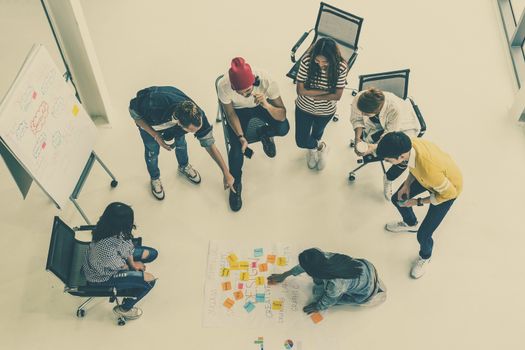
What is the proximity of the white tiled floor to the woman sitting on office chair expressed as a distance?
281 mm

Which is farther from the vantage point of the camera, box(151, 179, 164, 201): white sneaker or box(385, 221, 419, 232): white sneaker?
box(151, 179, 164, 201): white sneaker

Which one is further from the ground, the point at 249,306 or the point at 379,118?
the point at 379,118

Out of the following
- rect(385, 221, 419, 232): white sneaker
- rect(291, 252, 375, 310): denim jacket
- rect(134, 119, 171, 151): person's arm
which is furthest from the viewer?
rect(385, 221, 419, 232): white sneaker

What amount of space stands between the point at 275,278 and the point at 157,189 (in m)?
1.29

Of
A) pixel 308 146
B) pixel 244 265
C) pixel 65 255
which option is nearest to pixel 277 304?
pixel 244 265

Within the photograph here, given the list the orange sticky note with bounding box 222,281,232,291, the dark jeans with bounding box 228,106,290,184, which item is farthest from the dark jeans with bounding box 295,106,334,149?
the orange sticky note with bounding box 222,281,232,291

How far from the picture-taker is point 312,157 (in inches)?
182

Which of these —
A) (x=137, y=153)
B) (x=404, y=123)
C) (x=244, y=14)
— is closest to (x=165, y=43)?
(x=244, y=14)

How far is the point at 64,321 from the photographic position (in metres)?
3.92

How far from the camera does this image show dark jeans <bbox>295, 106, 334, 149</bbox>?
4230 millimetres

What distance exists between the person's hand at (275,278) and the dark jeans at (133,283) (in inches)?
35.2

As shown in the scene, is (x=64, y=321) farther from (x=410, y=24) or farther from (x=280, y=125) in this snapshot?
(x=410, y=24)

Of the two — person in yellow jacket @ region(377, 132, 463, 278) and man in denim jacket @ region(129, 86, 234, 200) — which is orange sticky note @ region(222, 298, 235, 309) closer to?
man in denim jacket @ region(129, 86, 234, 200)

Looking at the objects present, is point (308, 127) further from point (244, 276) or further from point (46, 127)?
point (46, 127)
